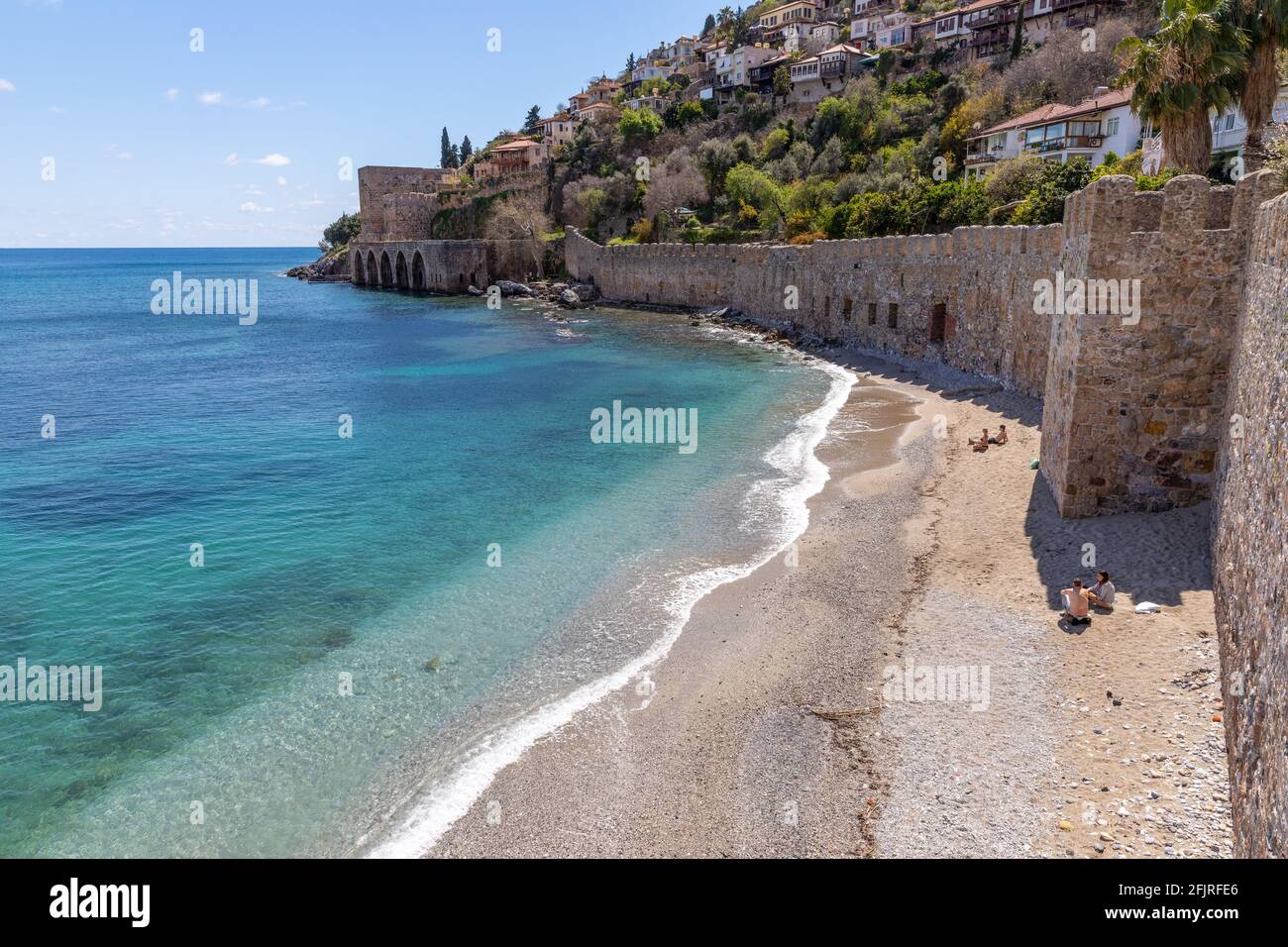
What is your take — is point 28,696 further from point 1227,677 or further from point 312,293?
point 312,293

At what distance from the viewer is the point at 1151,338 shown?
1265 centimetres

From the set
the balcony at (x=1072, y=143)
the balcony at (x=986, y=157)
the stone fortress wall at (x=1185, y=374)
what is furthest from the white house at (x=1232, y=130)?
the balcony at (x=986, y=157)

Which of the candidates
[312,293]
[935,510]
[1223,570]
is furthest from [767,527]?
[312,293]

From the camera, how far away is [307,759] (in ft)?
32.7

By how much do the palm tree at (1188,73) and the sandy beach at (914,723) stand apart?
12.7 m

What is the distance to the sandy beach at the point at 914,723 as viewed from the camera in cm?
792

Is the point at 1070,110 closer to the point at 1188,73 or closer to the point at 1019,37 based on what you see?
the point at 1019,37

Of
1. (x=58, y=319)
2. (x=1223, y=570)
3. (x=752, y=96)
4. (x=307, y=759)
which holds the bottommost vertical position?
(x=307, y=759)

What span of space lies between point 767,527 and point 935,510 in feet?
11.2

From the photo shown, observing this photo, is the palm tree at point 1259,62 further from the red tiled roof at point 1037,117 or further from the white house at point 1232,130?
the red tiled roof at point 1037,117
